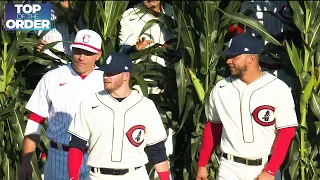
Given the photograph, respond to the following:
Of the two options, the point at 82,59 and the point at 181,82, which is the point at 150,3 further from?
the point at 82,59

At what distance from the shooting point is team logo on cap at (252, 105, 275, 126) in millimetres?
6254

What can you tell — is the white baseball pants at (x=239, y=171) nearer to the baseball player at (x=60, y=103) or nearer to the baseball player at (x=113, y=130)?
the baseball player at (x=113, y=130)

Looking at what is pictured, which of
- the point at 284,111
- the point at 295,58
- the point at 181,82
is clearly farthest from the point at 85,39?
the point at 295,58

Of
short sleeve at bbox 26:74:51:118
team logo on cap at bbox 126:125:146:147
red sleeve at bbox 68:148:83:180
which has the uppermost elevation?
short sleeve at bbox 26:74:51:118

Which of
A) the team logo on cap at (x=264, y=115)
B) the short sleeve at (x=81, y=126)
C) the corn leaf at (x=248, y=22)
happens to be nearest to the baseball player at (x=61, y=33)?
the corn leaf at (x=248, y=22)

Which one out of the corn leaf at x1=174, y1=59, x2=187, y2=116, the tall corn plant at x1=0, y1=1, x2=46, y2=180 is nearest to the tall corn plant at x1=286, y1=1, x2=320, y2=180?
the corn leaf at x1=174, y1=59, x2=187, y2=116

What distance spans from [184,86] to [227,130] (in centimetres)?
183

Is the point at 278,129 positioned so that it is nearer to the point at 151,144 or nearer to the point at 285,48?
the point at 151,144

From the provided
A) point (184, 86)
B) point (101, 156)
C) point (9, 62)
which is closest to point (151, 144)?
point (101, 156)

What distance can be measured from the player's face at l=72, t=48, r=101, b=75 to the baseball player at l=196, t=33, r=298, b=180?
3.39 feet

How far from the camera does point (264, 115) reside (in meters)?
6.25

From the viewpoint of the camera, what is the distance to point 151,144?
611cm
